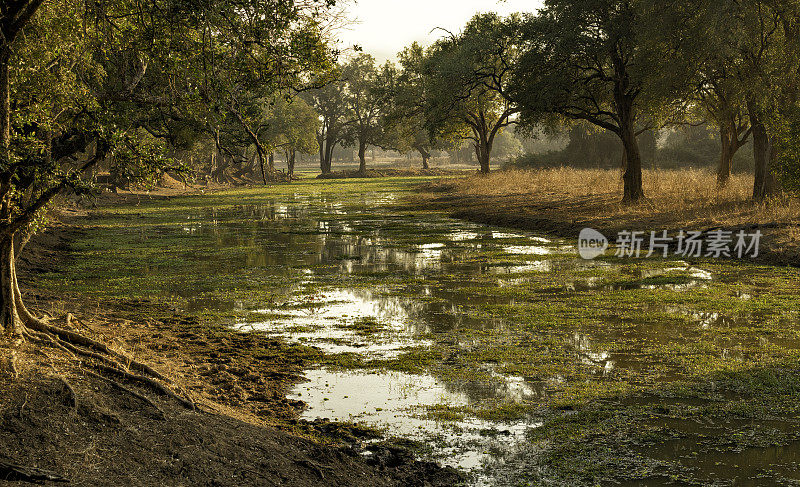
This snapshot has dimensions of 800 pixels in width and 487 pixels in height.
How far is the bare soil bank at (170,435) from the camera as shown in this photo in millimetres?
5344

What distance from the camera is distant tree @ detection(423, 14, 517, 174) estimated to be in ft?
108

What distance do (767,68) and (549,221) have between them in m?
9.63

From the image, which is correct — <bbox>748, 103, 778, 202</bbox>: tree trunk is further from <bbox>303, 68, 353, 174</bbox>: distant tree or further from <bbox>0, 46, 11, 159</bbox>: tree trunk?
<bbox>303, 68, 353, 174</bbox>: distant tree

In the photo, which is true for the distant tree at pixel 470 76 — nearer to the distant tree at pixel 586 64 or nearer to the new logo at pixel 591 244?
the distant tree at pixel 586 64

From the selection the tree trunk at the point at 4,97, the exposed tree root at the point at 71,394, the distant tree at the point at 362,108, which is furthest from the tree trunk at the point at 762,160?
the distant tree at the point at 362,108

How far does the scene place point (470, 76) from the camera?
1289 inches

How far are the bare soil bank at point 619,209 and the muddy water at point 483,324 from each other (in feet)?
8.71

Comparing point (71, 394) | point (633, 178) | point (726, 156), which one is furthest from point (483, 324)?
point (726, 156)

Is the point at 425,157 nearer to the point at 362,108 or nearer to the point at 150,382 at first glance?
the point at 362,108

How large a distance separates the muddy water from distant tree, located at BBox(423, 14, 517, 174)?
39.9 ft

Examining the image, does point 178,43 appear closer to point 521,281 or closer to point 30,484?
point 30,484

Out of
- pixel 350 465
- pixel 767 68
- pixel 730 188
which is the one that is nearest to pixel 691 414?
pixel 350 465

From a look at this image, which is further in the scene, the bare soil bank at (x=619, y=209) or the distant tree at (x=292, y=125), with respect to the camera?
the distant tree at (x=292, y=125)

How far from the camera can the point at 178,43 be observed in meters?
9.38
